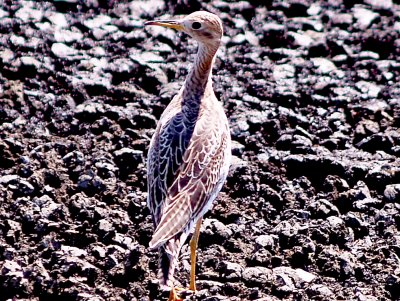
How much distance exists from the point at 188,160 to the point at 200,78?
122cm

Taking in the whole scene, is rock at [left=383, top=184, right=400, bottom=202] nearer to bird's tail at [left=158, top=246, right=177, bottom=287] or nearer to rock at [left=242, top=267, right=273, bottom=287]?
rock at [left=242, top=267, right=273, bottom=287]

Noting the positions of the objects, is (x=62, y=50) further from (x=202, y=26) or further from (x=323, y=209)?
(x=323, y=209)

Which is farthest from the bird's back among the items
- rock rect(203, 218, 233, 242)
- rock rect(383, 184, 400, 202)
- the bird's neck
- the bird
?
rock rect(383, 184, 400, 202)

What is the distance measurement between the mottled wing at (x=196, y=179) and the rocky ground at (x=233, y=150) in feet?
2.21

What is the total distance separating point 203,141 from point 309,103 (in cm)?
280

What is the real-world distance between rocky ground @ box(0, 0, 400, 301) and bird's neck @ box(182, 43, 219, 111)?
3.18 feet

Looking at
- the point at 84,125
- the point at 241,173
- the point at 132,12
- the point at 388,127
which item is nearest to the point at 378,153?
the point at 388,127

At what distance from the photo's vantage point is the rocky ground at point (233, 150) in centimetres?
856

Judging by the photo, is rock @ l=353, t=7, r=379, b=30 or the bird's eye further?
rock @ l=353, t=7, r=379, b=30

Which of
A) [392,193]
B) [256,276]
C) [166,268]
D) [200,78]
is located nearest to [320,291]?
[256,276]

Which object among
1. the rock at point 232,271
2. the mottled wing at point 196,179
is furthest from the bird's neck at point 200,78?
the rock at point 232,271

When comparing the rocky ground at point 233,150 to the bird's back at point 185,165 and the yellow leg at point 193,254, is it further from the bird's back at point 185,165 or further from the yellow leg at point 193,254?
the bird's back at point 185,165

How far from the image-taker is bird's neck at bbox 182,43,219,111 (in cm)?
938

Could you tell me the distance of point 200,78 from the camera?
9516 mm
